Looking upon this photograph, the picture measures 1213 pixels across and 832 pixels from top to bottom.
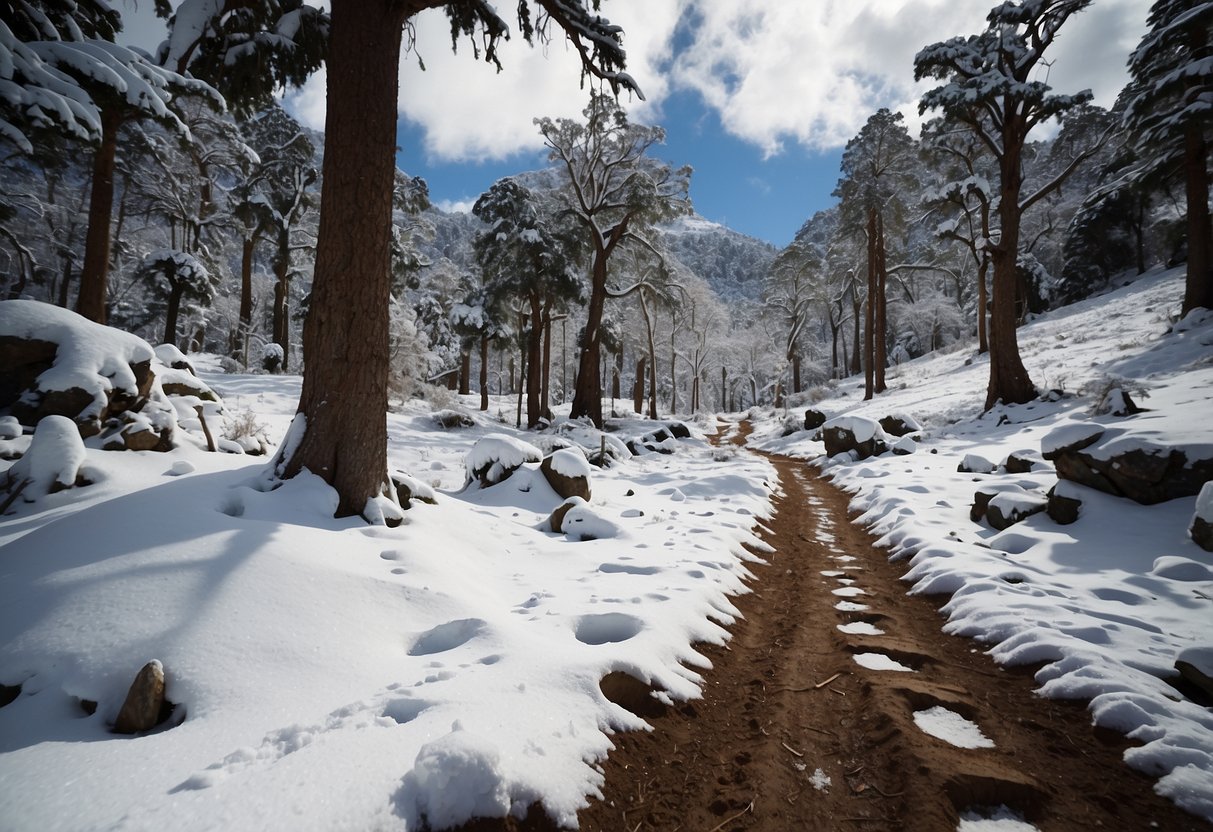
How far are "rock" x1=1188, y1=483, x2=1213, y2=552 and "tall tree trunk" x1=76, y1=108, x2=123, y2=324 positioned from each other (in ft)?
51.1

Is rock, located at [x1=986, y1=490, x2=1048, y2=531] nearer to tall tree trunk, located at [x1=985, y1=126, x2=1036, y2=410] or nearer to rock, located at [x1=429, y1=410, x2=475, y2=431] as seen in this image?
tall tree trunk, located at [x1=985, y1=126, x2=1036, y2=410]

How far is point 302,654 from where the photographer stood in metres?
2.51

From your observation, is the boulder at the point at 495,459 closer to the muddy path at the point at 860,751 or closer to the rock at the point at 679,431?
the muddy path at the point at 860,751

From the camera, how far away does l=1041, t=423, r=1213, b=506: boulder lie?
5.01 m

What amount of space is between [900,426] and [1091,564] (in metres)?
9.52

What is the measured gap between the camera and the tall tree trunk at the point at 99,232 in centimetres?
830

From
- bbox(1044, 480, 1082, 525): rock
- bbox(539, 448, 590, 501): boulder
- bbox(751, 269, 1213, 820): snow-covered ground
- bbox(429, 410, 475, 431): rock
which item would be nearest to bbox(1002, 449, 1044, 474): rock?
bbox(751, 269, 1213, 820): snow-covered ground

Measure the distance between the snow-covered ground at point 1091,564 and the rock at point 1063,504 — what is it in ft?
0.28

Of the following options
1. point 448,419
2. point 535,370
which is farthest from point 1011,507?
point 535,370

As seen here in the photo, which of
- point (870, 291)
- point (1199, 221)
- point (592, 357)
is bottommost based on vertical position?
point (592, 357)

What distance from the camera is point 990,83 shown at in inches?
464

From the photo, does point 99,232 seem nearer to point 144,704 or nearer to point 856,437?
point 144,704

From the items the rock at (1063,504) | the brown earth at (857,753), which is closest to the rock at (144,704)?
the brown earth at (857,753)

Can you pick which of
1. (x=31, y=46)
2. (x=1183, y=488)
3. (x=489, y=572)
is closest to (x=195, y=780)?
(x=489, y=572)
